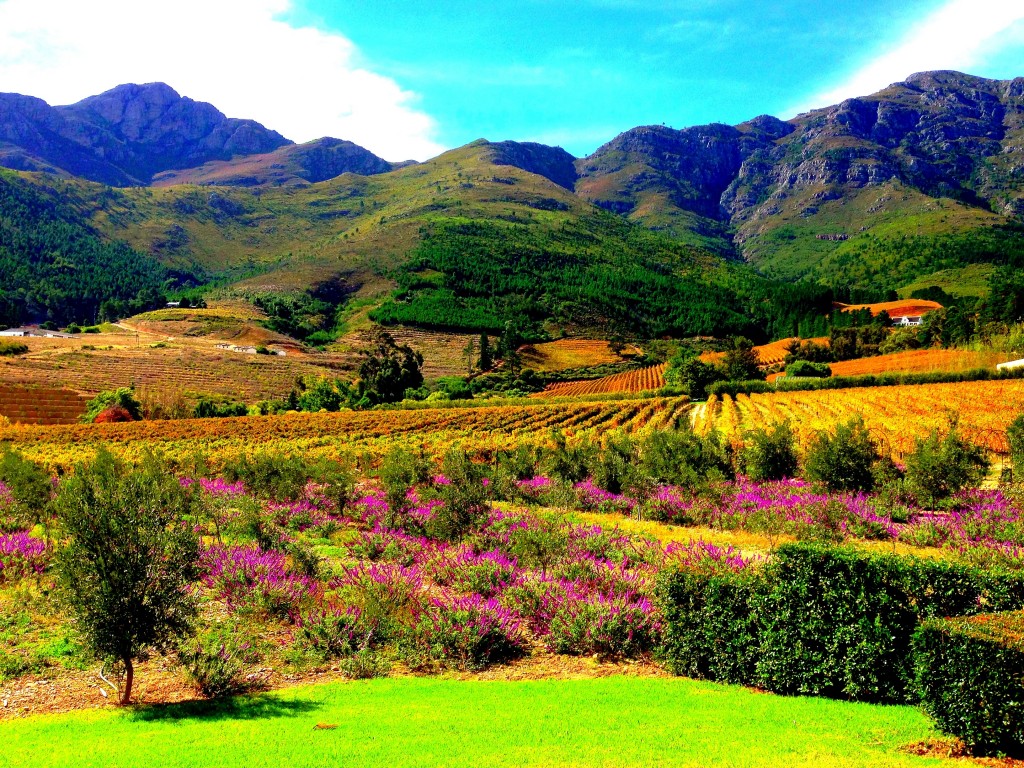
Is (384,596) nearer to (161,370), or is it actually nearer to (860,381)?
(860,381)

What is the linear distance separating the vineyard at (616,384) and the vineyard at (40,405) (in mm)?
52031

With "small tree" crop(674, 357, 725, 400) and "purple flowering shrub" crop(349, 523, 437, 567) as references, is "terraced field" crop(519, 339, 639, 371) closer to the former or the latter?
"small tree" crop(674, 357, 725, 400)

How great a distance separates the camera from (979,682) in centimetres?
702

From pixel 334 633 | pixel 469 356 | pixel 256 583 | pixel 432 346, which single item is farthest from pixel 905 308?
pixel 334 633

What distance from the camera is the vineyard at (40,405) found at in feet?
194

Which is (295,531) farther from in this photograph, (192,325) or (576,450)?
(192,325)

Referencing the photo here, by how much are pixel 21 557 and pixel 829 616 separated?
61.0 feet

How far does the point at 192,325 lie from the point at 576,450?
394 feet

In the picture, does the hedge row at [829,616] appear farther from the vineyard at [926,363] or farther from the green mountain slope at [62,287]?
the green mountain slope at [62,287]

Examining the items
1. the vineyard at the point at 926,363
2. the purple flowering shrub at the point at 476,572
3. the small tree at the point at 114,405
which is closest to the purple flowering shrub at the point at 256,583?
the purple flowering shrub at the point at 476,572

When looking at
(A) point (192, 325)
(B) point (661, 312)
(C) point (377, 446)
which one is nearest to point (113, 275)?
(A) point (192, 325)

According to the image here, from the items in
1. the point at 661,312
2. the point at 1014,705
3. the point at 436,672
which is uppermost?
the point at 661,312

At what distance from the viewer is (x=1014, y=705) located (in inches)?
264

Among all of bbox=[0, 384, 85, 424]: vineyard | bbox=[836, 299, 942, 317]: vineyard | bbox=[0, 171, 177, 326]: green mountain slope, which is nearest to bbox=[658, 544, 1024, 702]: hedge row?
bbox=[0, 384, 85, 424]: vineyard
